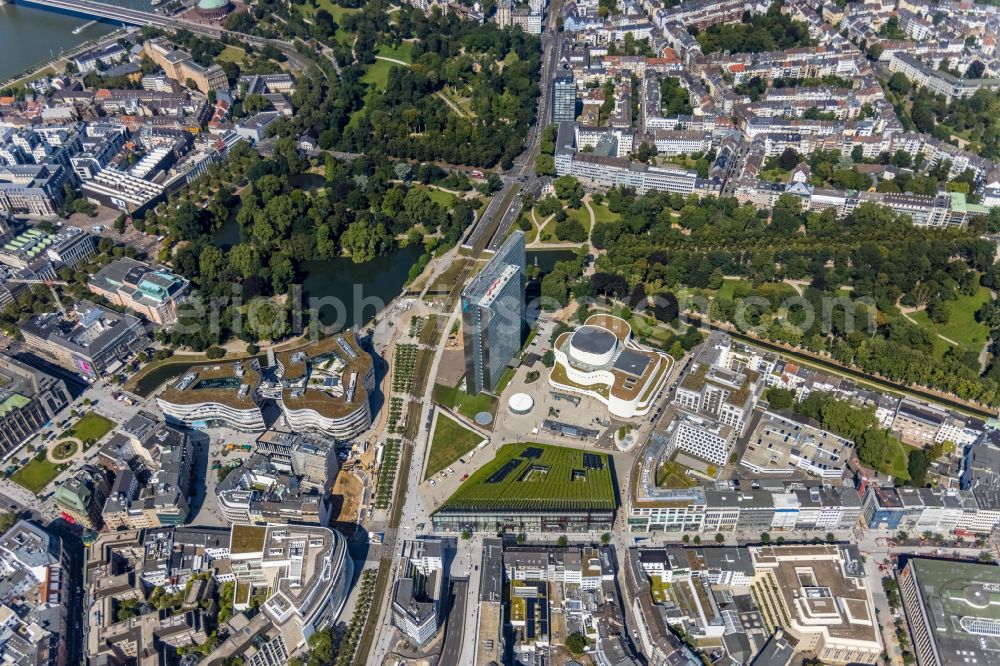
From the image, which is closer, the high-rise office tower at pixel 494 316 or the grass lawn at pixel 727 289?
the high-rise office tower at pixel 494 316

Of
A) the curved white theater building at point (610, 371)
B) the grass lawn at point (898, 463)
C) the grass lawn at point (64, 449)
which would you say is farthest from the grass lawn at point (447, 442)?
the grass lawn at point (898, 463)

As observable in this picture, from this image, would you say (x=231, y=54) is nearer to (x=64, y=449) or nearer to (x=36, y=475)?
(x=64, y=449)

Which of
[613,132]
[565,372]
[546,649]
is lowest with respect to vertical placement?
[546,649]

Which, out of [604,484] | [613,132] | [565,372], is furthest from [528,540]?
[613,132]

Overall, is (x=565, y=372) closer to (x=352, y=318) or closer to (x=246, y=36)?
(x=352, y=318)

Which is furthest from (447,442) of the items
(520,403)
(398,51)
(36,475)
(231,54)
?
(231,54)

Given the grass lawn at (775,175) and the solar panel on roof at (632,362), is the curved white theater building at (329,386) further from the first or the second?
the grass lawn at (775,175)

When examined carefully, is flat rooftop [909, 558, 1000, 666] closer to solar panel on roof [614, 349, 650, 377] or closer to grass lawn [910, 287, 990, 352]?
solar panel on roof [614, 349, 650, 377]
